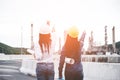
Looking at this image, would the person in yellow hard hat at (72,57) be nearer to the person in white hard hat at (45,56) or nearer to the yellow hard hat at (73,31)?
the yellow hard hat at (73,31)

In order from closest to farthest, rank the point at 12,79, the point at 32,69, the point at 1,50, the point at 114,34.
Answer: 1. the point at 12,79
2. the point at 32,69
3. the point at 114,34
4. the point at 1,50

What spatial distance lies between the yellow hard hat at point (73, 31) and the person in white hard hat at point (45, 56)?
2.94 feet

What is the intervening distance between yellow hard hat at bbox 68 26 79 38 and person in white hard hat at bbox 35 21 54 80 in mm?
897

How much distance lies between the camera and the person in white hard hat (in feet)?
24.7

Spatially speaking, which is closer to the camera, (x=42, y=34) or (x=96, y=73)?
(x=42, y=34)

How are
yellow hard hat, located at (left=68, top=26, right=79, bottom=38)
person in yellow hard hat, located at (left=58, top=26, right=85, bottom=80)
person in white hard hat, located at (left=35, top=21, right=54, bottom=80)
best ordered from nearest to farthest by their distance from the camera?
yellow hard hat, located at (left=68, top=26, right=79, bottom=38), person in yellow hard hat, located at (left=58, top=26, right=85, bottom=80), person in white hard hat, located at (left=35, top=21, right=54, bottom=80)

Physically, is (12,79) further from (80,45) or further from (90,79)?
(80,45)

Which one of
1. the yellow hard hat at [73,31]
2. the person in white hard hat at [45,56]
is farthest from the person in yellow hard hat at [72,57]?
the person in white hard hat at [45,56]

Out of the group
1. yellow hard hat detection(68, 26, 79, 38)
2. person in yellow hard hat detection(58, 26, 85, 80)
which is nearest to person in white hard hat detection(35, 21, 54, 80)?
person in yellow hard hat detection(58, 26, 85, 80)

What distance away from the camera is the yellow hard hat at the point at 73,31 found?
6766 mm

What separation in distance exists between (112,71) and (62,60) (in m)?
6.94

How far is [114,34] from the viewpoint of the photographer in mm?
107125

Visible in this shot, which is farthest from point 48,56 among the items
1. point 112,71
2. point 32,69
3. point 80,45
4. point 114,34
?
point 114,34

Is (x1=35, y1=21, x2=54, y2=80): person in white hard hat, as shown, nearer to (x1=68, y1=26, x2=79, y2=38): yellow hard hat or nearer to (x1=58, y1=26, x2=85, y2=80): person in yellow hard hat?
(x1=58, y1=26, x2=85, y2=80): person in yellow hard hat
